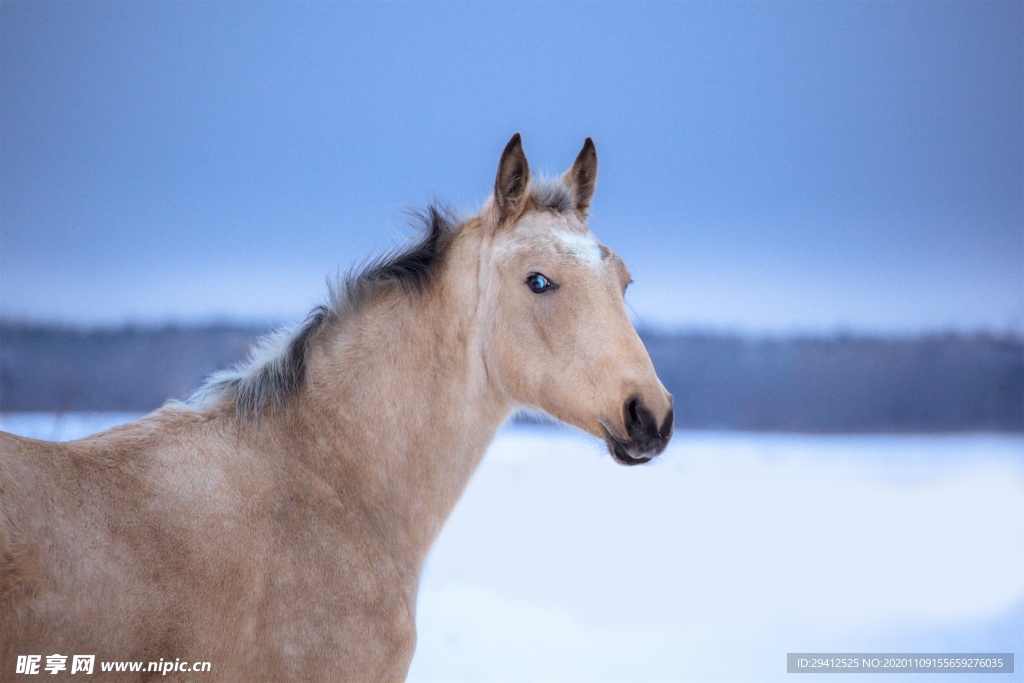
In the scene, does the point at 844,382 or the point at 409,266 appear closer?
the point at 409,266

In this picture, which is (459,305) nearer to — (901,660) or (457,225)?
(457,225)

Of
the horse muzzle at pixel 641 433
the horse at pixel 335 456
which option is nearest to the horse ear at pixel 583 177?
the horse at pixel 335 456

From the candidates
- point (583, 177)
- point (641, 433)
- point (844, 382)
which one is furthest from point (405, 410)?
point (844, 382)

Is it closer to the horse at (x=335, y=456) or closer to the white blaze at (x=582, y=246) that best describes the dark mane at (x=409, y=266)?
the horse at (x=335, y=456)

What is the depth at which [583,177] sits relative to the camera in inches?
95.3

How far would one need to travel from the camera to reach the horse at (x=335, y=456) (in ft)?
5.24

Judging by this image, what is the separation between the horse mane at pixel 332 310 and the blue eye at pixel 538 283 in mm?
269

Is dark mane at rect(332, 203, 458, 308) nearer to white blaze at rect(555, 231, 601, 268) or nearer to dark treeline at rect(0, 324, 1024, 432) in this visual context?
white blaze at rect(555, 231, 601, 268)

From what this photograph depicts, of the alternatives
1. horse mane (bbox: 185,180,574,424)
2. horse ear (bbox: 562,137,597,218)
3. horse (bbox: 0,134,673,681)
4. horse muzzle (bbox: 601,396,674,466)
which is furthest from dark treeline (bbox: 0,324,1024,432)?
horse muzzle (bbox: 601,396,674,466)

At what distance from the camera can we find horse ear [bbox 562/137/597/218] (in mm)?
2381

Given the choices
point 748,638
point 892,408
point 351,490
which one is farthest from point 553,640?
point 892,408

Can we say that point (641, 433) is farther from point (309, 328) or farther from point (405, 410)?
point (309, 328)

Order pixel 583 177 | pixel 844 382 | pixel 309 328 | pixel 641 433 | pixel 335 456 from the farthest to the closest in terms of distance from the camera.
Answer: pixel 844 382 < pixel 583 177 < pixel 309 328 < pixel 335 456 < pixel 641 433

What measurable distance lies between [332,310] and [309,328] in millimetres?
84
